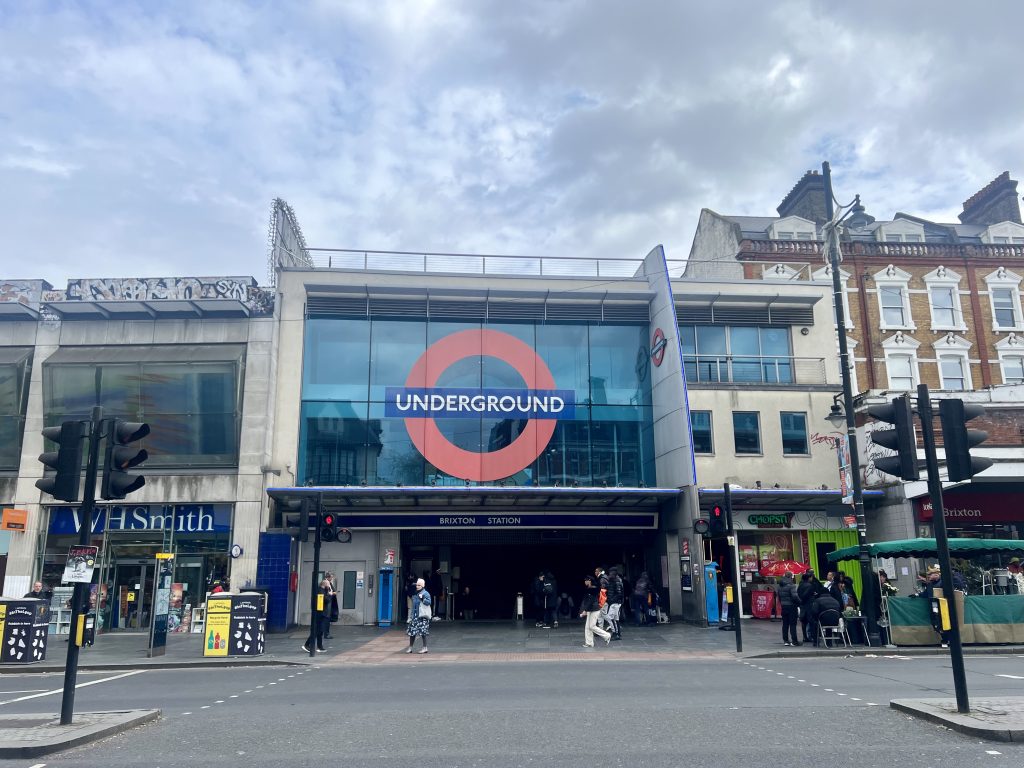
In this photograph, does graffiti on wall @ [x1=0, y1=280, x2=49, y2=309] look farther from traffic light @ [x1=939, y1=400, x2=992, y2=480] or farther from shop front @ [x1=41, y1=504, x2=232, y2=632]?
traffic light @ [x1=939, y1=400, x2=992, y2=480]

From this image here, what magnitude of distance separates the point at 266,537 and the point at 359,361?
6528mm

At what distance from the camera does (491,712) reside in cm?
1011

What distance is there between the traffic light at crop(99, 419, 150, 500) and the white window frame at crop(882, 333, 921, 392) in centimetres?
3219

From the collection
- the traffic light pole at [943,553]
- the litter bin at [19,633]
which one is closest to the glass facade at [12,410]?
the litter bin at [19,633]

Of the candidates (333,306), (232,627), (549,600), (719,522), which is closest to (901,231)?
(719,522)

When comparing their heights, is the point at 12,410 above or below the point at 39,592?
above

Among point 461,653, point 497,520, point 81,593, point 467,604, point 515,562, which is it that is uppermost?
point 497,520

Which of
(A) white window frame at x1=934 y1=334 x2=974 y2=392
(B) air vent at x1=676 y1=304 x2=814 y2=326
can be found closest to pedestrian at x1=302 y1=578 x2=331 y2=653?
(B) air vent at x1=676 y1=304 x2=814 y2=326

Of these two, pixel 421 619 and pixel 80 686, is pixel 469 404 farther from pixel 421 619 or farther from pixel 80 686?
pixel 80 686

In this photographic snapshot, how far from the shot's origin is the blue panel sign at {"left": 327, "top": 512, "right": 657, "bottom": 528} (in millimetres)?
26000

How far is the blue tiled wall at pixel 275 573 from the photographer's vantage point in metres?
23.9

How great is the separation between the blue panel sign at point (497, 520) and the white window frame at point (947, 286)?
1805cm

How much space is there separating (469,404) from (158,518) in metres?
10.7

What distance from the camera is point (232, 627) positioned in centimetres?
1784
